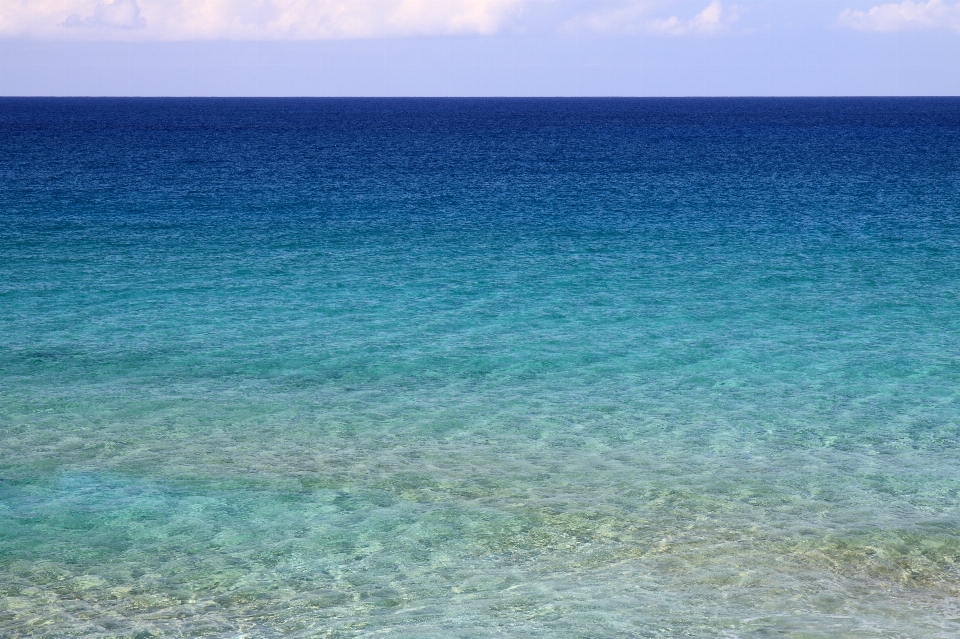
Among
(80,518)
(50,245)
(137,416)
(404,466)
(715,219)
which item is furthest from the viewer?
(715,219)

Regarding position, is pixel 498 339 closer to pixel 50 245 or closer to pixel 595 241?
pixel 595 241

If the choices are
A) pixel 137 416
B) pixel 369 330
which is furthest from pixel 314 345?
pixel 137 416

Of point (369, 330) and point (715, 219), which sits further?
point (715, 219)

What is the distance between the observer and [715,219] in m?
33.5

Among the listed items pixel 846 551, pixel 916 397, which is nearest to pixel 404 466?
pixel 846 551

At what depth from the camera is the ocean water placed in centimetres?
873

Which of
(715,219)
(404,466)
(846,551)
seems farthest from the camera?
(715,219)

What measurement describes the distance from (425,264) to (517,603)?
1701 centimetres

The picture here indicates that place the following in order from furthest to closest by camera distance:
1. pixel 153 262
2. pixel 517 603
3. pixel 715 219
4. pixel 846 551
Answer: pixel 715 219
pixel 153 262
pixel 846 551
pixel 517 603

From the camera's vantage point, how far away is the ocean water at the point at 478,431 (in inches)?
344

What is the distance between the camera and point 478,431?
13.1 metres

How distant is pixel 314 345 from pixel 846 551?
10159 mm

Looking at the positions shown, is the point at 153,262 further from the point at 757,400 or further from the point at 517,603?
the point at 517,603

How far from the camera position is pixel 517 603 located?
8.59 m
